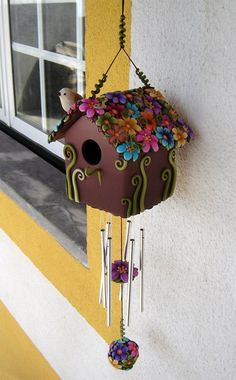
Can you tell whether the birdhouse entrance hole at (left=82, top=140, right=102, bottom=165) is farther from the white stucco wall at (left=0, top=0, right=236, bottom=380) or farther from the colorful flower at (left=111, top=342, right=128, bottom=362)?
the colorful flower at (left=111, top=342, right=128, bottom=362)

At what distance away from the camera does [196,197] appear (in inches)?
26.6

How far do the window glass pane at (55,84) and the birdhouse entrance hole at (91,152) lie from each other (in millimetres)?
637

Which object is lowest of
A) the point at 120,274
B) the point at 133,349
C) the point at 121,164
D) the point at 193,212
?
the point at 133,349

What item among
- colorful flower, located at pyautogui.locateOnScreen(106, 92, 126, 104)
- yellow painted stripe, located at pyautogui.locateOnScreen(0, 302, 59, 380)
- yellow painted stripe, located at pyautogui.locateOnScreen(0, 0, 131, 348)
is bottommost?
yellow painted stripe, located at pyautogui.locateOnScreen(0, 302, 59, 380)

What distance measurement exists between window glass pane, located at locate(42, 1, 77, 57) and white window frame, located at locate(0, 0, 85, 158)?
0.01 meters

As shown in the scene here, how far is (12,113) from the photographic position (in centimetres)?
163

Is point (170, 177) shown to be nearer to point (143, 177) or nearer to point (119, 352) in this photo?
point (143, 177)

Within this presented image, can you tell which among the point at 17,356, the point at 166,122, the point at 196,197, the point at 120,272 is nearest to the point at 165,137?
the point at 166,122

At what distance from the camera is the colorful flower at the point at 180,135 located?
1.98 feet

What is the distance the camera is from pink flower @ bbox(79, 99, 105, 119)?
1.86 feet

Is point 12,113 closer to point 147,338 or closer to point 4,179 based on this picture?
point 4,179

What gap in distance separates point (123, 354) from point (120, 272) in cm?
15

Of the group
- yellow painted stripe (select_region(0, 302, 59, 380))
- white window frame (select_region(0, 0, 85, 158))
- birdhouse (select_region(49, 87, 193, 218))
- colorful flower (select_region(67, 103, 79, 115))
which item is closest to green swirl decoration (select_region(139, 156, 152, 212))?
birdhouse (select_region(49, 87, 193, 218))

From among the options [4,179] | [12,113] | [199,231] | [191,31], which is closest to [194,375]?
[199,231]
